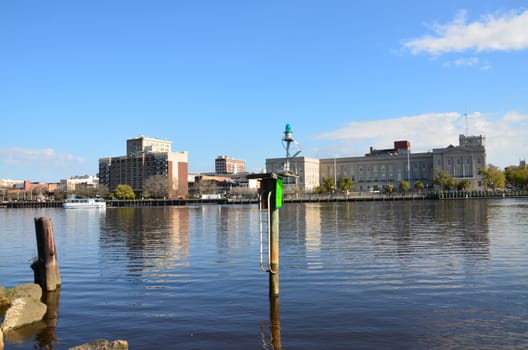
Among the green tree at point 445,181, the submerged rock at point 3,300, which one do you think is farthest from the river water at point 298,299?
the green tree at point 445,181

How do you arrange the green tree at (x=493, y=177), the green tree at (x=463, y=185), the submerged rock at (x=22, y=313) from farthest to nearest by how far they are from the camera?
1. the green tree at (x=463, y=185)
2. the green tree at (x=493, y=177)
3. the submerged rock at (x=22, y=313)

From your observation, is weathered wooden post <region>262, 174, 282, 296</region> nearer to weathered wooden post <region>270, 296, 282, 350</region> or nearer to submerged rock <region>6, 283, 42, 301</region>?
weathered wooden post <region>270, 296, 282, 350</region>

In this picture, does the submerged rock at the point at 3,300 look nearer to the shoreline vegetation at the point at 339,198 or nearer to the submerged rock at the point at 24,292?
the submerged rock at the point at 24,292

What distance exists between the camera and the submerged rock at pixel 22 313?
497 inches

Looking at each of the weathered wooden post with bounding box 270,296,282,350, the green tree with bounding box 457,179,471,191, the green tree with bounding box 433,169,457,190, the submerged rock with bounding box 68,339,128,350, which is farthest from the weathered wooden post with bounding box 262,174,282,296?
the green tree with bounding box 457,179,471,191

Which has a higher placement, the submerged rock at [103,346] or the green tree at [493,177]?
the green tree at [493,177]

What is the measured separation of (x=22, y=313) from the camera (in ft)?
42.4

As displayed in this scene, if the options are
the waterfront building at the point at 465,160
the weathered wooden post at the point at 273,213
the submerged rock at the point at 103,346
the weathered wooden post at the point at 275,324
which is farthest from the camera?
the waterfront building at the point at 465,160

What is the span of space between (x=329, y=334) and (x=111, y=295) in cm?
802

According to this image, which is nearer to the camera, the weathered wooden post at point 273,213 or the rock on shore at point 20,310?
A: the rock on shore at point 20,310

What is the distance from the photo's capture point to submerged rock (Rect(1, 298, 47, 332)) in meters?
12.6

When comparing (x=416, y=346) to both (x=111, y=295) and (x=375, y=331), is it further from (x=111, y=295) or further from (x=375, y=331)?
(x=111, y=295)

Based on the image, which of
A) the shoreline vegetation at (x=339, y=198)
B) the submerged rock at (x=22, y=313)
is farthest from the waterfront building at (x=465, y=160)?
the submerged rock at (x=22, y=313)

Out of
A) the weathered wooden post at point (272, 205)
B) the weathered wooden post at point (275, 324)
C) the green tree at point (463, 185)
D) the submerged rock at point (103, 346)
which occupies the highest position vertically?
the green tree at point (463, 185)
